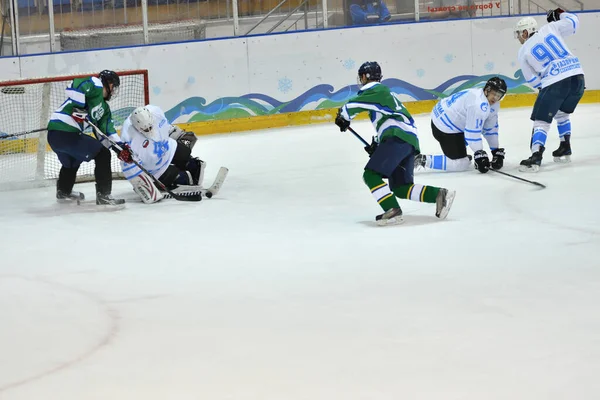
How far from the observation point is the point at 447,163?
6.30m

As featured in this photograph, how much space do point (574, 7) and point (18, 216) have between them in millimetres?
6760

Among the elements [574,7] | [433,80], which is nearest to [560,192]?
[433,80]

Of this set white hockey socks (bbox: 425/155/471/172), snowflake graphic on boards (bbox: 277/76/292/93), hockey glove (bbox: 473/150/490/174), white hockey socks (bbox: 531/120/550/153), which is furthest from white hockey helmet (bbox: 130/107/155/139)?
snowflake graphic on boards (bbox: 277/76/292/93)

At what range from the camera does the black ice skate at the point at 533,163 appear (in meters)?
6.08

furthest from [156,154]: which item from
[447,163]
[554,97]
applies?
[554,97]

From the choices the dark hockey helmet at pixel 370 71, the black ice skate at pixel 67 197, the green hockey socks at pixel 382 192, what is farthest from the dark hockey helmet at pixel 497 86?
the black ice skate at pixel 67 197

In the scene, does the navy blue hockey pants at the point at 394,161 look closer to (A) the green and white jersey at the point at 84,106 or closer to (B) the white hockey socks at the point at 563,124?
(A) the green and white jersey at the point at 84,106

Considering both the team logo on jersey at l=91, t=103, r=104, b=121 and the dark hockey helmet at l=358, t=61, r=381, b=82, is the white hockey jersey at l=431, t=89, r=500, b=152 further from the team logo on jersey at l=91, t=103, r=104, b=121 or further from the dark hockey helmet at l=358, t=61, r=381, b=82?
the team logo on jersey at l=91, t=103, r=104, b=121

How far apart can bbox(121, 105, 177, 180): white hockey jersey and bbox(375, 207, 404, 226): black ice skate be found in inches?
65.9

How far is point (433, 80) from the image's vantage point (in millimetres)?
9602

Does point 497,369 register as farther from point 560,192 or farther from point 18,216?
point 18,216

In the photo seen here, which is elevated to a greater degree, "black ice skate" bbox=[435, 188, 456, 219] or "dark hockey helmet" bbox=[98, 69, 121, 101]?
"dark hockey helmet" bbox=[98, 69, 121, 101]

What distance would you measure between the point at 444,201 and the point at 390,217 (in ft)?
0.90

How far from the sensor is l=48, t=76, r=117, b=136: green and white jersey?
546 cm
